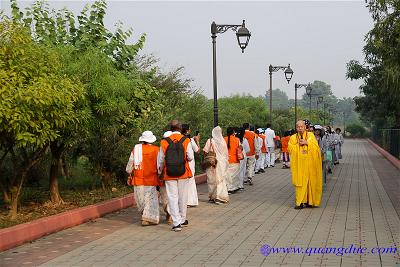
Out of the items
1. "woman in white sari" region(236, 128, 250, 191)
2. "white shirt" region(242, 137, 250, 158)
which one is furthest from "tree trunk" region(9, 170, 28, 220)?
"white shirt" region(242, 137, 250, 158)

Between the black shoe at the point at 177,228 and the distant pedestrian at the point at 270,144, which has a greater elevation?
the distant pedestrian at the point at 270,144

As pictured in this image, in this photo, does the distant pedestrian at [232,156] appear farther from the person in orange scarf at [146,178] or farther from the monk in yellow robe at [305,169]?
the person in orange scarf at [146,178]

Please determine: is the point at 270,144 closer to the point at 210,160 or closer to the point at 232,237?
the point at 210,160

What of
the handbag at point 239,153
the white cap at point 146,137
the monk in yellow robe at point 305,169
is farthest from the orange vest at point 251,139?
the white cap at point 146,137

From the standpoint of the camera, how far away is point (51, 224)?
8719mm

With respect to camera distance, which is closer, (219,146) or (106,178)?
(219,146)

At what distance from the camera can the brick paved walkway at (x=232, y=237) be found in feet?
22.2

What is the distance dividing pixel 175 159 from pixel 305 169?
10.4ft

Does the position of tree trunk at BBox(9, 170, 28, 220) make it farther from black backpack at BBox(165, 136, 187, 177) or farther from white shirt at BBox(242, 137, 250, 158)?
white shirt at BBox(242, 137, 250, 158)

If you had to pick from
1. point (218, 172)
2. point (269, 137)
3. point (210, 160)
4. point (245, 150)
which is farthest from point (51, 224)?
point (269, 137)

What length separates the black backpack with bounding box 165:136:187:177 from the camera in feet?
29.1

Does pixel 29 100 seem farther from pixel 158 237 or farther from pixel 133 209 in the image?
pixel 133 209

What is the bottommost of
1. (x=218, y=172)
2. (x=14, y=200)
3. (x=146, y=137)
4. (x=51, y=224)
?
(x=51, y=224)

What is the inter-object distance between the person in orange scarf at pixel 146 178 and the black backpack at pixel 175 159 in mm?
422
